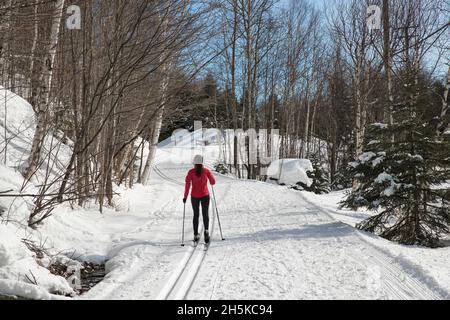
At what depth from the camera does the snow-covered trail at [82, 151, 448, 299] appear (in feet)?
15.8

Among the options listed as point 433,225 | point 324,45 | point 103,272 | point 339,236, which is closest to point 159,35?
point 103,272

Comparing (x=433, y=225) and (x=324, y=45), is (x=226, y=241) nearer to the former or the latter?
(x=433, y=225)

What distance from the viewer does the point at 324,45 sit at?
28859 millimetres

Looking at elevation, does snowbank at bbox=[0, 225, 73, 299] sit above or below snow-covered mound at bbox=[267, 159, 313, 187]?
above

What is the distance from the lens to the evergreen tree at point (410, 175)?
27.1 feet

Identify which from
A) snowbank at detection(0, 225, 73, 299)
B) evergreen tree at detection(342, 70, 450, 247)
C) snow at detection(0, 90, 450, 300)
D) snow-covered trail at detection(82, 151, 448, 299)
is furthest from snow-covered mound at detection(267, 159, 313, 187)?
snowbank at detection(0, 225, 73, 299)

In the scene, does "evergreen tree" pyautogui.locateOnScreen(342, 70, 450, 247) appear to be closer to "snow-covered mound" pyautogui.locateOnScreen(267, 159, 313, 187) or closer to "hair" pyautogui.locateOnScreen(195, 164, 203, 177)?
"hair" pyautogui.locateOnScreen(195, 164, 203, 177)

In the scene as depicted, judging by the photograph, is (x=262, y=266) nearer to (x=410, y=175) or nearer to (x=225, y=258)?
(x=225, y=258)

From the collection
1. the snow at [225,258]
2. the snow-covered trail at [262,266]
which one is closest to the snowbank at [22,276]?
the snow at [225,258]

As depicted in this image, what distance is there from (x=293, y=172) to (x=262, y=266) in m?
18.8

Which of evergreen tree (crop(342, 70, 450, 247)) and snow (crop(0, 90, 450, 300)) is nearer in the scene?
snow (crop(0, 90, 450, 300))

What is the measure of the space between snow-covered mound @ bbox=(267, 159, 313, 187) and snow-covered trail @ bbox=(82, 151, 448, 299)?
47.2 feet

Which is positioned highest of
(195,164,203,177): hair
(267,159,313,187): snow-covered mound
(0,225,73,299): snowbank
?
(195,164,203,177): hair

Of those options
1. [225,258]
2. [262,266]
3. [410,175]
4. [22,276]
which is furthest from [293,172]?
[22,276]
